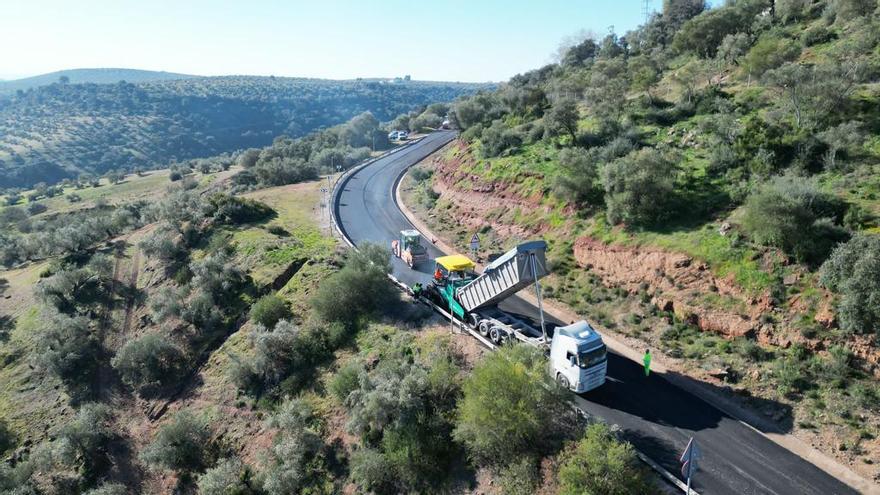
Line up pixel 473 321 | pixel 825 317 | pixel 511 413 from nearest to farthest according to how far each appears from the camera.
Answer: pixel 511 413
pixel 825 317
pixel 473 321

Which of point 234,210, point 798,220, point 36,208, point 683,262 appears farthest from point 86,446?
point 36,208

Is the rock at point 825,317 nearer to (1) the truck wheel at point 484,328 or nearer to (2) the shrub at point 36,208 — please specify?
(1) the truck wheel at point 484,328

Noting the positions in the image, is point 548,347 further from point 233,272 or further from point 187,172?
point 187,172

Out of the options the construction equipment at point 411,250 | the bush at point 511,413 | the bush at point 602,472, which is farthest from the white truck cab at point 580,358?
the construction equipment at point 411,250

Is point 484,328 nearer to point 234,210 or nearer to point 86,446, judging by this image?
point 86,446

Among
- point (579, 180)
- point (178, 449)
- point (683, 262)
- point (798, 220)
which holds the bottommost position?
point (178, 449)

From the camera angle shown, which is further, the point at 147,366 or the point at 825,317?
the point at 147,366
